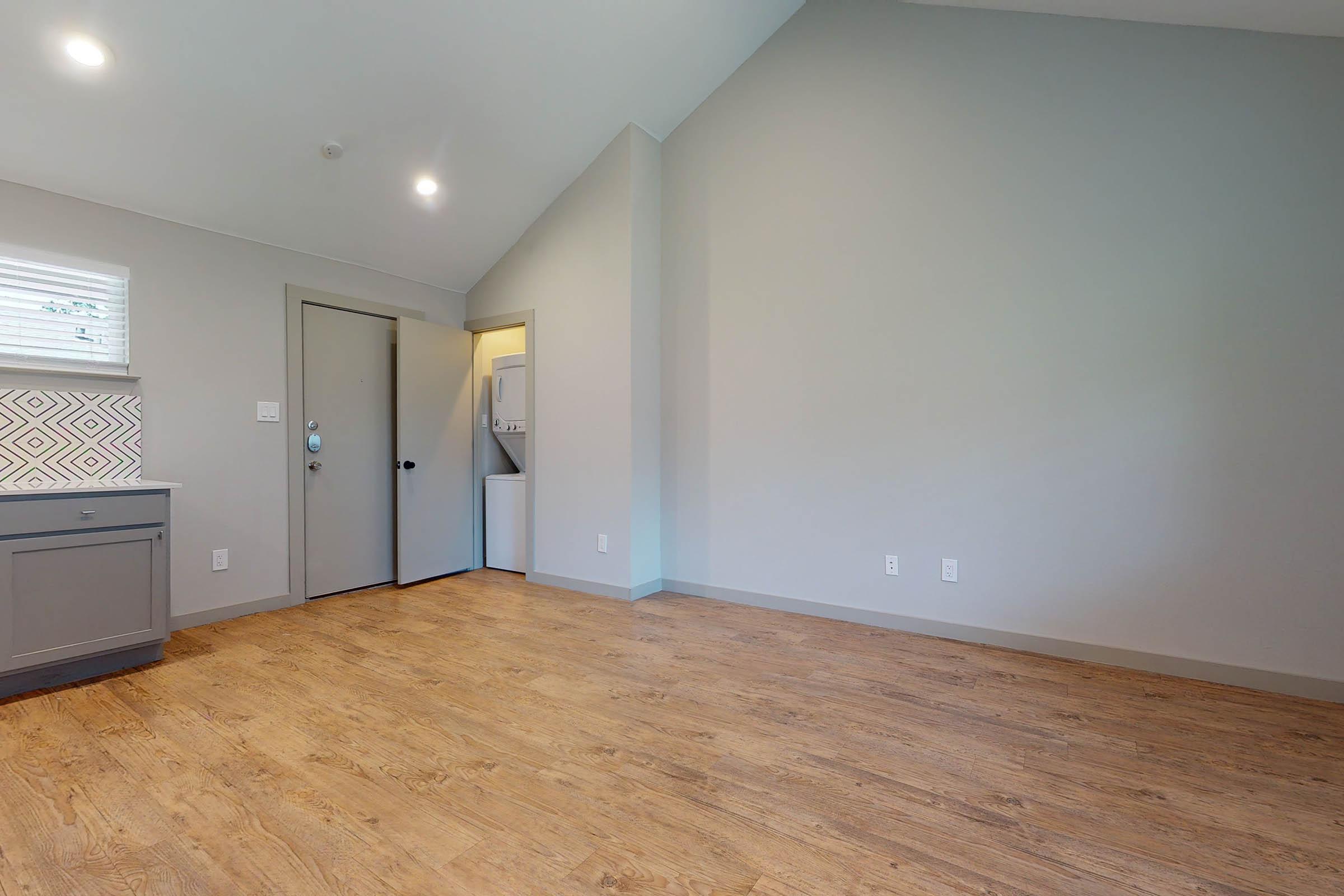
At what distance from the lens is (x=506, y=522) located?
4.69 m

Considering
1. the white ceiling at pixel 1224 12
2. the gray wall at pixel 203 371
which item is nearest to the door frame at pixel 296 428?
the gray wall at pixel 203 371

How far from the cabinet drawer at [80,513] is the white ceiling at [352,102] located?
1538mm

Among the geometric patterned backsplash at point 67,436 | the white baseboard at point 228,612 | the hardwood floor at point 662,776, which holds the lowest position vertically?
the hardwood floor at point 662,776

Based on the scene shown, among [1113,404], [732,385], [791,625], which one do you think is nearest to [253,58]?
[732,385]

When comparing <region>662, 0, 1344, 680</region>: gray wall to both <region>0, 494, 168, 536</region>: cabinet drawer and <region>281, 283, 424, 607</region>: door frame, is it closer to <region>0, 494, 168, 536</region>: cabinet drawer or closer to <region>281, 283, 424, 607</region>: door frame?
<region>281, 283, 424, 607</region>: door frame

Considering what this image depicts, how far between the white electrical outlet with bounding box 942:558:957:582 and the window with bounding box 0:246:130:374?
4.29 m

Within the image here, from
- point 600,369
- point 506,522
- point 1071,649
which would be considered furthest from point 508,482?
point 1071,649

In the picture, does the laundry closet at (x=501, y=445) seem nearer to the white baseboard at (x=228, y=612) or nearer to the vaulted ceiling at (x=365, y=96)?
the vaulted ceiling at (x=365, y=96)

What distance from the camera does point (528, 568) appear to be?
14.2 feet

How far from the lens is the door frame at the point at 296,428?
3.70 metres

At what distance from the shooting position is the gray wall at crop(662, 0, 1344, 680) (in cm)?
246

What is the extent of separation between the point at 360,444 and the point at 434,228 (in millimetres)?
1539

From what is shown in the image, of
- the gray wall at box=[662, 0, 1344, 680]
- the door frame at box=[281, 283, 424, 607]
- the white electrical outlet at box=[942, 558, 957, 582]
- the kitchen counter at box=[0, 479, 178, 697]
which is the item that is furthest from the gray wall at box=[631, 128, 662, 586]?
the kitchen counter at box=[0, 479, 178, 697]

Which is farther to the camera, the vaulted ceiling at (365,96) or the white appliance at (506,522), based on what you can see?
the white appliance at (506,522)
